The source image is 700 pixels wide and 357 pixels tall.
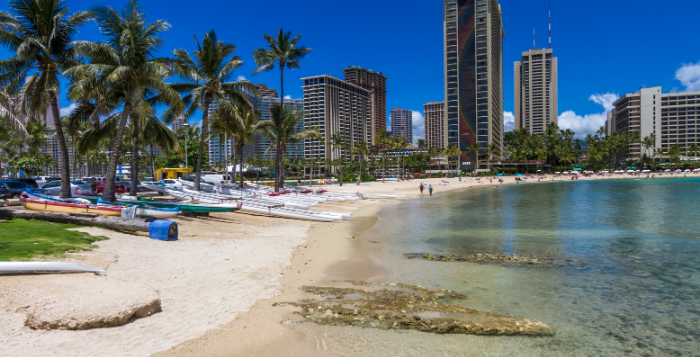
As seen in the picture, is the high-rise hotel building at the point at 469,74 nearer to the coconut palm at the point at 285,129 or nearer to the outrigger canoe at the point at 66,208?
the coconut palm at the point at 285,129

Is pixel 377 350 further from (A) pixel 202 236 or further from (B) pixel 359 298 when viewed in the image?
(A) pixel 202 236

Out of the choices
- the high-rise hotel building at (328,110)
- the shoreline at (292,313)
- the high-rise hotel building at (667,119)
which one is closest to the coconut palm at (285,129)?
the shoreline at (292,313)

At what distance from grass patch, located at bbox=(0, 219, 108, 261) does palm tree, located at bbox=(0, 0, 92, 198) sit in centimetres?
677

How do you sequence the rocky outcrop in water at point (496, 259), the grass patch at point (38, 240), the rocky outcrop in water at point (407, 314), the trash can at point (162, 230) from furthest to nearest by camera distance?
the trash can at point (162, 230), the rocky outcrop in water at point (496, 259), the grass patch at point (38, 240), the rocky outcrop in water at point (407, 314)

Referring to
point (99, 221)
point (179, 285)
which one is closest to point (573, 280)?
point (179, 285)

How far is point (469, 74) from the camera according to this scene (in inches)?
5049

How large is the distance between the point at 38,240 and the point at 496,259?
43.1ft

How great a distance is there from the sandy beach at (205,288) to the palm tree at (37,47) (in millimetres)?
8455

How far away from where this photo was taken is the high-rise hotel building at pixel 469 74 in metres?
127

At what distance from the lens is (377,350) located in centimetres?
584

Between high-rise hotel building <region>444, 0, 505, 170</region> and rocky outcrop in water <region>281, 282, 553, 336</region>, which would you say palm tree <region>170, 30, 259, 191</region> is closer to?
rocky outcrop in water <region>281, 282, 553, 336</region>

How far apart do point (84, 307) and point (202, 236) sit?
29.1ft

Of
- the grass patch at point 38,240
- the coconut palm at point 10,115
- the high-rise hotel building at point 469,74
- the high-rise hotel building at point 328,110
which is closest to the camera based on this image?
the grass patch at point 38,240

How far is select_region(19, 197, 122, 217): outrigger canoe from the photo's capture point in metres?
15.0
